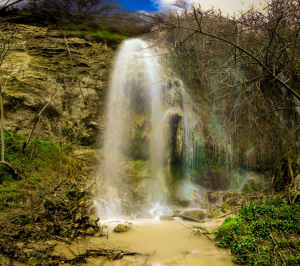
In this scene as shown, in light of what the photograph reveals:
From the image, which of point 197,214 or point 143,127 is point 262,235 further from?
point 143,127

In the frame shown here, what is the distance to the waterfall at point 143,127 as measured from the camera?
1037 cm

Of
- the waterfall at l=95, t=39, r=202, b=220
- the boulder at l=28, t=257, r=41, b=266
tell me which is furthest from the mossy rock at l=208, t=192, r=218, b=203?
the boulder at l=28, t=257, r=41, b=266

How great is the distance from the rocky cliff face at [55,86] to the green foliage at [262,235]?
253 inches

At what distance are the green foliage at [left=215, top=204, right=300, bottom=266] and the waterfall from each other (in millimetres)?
5239

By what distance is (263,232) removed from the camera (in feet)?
15.1

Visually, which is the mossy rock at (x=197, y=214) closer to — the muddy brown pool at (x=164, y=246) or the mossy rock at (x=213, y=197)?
the muddy brown pool at (x=164, y=246)

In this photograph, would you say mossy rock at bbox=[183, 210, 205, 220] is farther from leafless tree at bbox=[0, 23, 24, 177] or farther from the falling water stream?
leafless tree at bbox=[0, 23, 24, 177]

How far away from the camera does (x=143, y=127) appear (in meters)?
10.8

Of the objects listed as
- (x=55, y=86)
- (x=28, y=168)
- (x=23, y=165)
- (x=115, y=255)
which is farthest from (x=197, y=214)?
(x=55, y=86)

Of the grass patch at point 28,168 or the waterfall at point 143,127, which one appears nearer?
the grass patch at point 28,168

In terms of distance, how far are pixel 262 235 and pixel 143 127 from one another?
23.3ft

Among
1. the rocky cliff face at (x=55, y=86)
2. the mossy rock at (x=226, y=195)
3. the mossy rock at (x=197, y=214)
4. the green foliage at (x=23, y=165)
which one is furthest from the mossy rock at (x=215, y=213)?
the rocky cliff face at (x=55, y=86)

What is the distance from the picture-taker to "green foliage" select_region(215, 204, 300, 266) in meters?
4.10

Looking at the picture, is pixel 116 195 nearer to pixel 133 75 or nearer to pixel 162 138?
pixel 162 138
